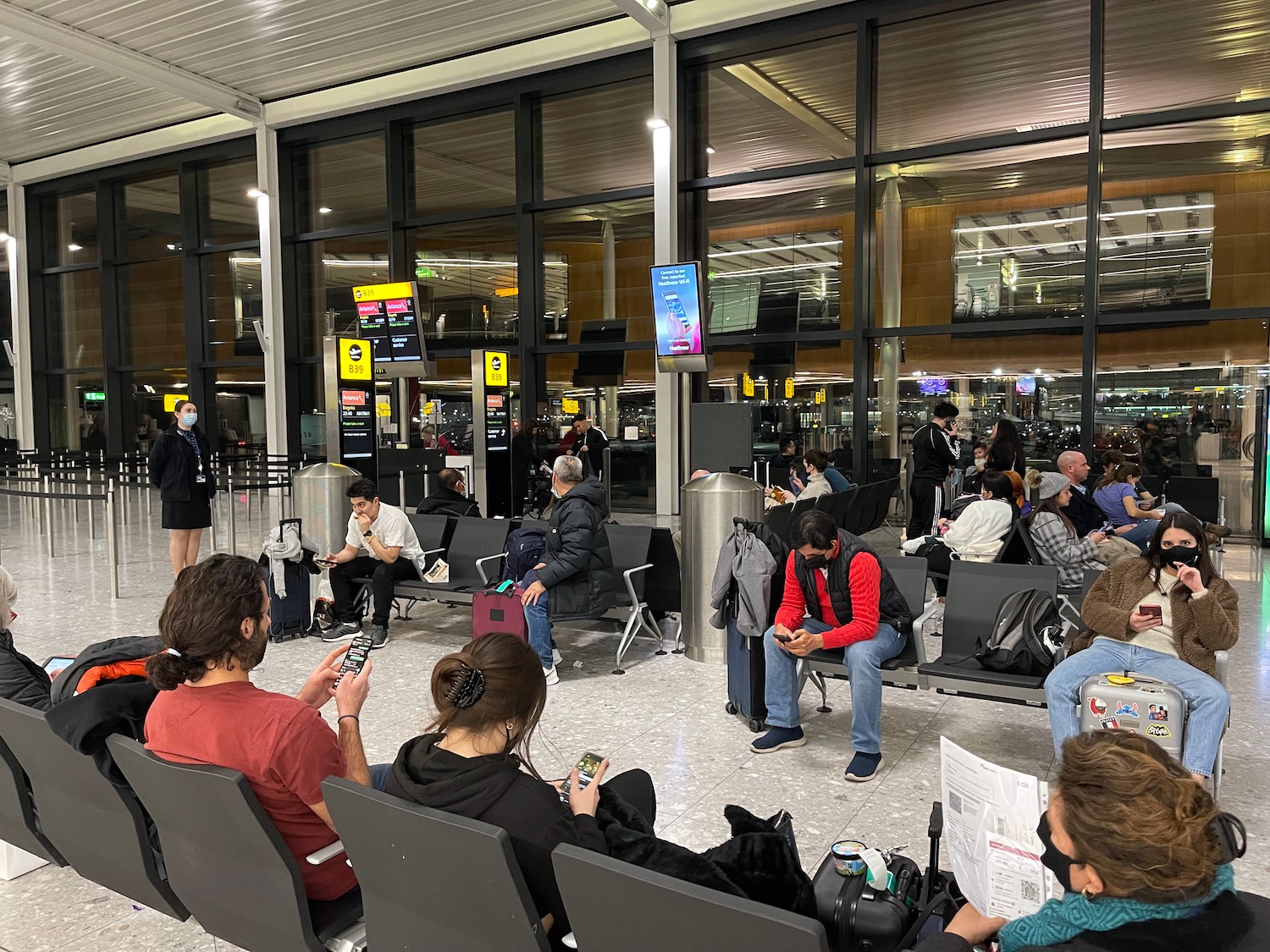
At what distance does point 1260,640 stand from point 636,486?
896 cm

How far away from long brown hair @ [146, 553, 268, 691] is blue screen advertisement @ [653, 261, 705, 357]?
30.8 feet

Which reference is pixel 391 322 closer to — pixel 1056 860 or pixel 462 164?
pixel 462 164

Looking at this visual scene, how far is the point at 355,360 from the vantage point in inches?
462

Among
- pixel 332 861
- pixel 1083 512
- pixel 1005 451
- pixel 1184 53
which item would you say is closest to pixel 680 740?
pixel 332 861

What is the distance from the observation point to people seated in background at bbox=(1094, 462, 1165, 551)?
7.14 metres

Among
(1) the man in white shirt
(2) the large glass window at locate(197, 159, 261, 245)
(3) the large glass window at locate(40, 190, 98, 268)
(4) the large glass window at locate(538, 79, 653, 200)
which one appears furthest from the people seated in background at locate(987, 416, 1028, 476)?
(3) the large glass window at locate(40, 190, 98, 268)

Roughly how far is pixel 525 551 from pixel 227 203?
15.0 meters

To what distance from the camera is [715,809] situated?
3.59 m

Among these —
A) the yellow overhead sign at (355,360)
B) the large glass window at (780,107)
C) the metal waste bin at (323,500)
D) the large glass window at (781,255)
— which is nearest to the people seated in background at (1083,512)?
the metal waste bin at (323,500)

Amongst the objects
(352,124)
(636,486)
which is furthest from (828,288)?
(352,124)

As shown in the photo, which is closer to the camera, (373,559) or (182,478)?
(373,559)

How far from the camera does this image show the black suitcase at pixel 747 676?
15.0 ft

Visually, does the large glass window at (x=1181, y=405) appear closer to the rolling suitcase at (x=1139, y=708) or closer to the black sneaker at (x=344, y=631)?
the rolling suitcase at (x=1139, y=708)

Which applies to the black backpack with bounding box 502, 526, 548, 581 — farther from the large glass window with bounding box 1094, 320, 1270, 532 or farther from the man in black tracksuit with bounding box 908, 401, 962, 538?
the large glass window with bounding box 1094, 320, 1270, 532
